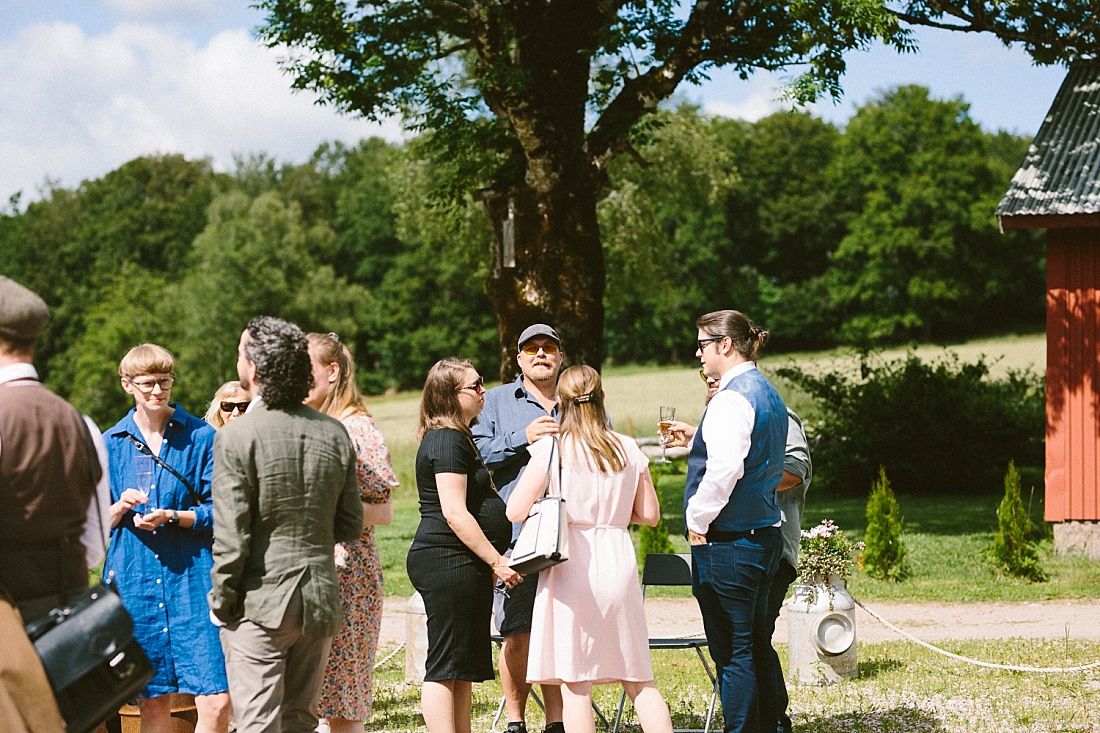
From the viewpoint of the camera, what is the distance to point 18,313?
3.83 meters

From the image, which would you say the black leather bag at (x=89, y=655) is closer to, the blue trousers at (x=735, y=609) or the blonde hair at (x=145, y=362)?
the blonde hair at (x=145, y=362)

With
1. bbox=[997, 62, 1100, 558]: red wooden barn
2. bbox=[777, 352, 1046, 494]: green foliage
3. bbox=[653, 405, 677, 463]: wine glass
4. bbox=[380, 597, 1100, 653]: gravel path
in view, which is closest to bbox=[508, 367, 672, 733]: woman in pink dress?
bbox=[653, 405, 677, 463]: wine glass

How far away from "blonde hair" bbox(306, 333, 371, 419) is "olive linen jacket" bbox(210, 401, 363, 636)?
979mm

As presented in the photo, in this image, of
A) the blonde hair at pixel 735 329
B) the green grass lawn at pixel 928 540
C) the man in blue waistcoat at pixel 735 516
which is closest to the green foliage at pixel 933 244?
the green grass lawn at pixel 928 540

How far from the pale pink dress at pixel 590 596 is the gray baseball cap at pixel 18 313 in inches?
88.9

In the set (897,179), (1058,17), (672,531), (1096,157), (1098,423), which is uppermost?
(897,179)

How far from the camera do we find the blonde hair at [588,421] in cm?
532

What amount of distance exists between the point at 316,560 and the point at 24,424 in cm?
116

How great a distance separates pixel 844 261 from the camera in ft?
198

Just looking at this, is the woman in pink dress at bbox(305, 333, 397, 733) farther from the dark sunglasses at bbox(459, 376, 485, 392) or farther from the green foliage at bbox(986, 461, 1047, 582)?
the green foliage at bbox(986, 461, 1047, 582)

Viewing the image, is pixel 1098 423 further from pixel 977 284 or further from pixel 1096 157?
pixel 977 284

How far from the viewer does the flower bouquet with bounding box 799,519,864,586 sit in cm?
805

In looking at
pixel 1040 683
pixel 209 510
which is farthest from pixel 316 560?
pixel 1040 683

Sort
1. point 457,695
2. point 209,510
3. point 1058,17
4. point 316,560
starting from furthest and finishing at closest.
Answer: point 1058,17 < point 457,695 < point 209,510 < point 316,560
